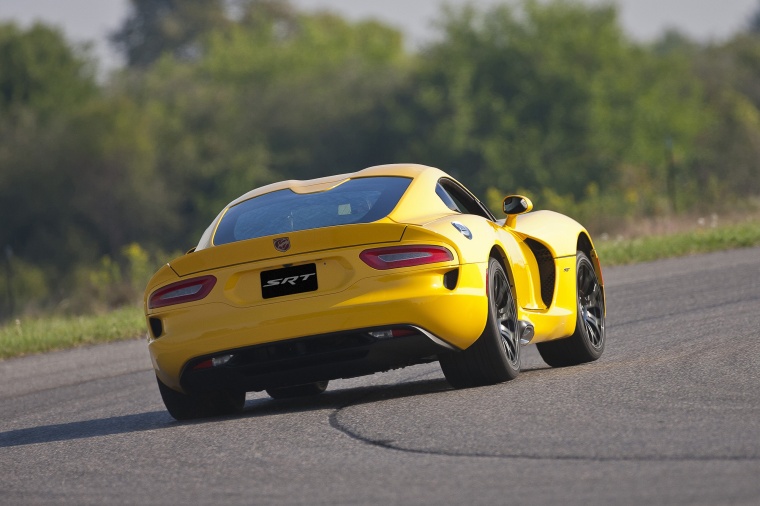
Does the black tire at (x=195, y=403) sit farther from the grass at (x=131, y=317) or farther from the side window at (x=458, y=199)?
the grass at (x=131, y=317)

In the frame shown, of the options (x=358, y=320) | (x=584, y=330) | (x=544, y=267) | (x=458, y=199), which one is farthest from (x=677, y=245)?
(x=358, y=320)

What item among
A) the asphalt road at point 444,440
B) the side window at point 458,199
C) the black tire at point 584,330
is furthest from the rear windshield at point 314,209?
the black tire at point 584,330

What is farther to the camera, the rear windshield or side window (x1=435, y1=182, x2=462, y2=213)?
side window (x1=435, y1=182, x2=462, y2=213)

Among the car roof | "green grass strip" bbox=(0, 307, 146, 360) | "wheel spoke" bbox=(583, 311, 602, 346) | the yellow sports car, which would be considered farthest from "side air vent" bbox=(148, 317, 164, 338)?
"green grass strip" bbox=(0, 307, 146, 360)

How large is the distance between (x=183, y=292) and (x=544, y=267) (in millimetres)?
2357

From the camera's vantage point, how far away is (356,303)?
26.5ft

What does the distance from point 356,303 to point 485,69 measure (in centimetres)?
6519

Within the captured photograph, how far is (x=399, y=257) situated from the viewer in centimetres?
Result: 816

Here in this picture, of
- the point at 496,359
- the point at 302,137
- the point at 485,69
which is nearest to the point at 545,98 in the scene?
the point at 485,69

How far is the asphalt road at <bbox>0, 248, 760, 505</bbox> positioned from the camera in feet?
18.9

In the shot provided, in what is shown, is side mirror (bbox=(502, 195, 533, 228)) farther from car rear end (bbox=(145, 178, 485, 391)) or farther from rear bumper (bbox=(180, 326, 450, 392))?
rear bumper (bbox=(180, 326, 450, 392))

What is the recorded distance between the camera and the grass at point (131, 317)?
57.6 ft

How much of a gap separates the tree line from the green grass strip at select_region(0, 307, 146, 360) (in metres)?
40.3

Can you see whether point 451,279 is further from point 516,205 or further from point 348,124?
point 348,124
